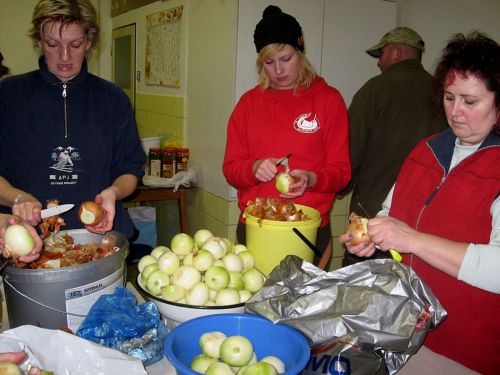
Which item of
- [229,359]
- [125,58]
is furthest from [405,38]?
[125,58]

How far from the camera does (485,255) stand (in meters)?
1.10

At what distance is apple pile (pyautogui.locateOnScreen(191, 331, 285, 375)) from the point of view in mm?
875

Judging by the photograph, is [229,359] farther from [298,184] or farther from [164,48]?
[164,48]

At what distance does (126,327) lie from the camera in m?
1.04

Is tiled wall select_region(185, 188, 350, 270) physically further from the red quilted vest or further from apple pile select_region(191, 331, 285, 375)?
apple pile select_region(191, 331, 285, 375)

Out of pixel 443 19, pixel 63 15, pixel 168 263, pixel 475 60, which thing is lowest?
pixel 168 263

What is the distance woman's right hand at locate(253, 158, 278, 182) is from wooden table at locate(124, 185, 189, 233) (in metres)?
1.74

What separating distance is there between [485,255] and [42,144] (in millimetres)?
1434

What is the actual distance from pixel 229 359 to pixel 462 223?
2.44 ft

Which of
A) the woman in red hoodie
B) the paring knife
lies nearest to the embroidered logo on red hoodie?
the woman in red hoodie

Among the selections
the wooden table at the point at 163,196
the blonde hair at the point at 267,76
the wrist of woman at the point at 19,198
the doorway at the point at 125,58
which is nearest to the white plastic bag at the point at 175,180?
the wooden table at the point at 163,196

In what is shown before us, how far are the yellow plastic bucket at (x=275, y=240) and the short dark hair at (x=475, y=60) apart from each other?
23.4 inches

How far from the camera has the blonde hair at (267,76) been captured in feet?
6.15

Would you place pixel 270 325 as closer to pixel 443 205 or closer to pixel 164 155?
pixel 443 205
